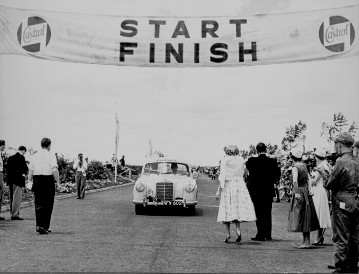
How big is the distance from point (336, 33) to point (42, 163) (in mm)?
6736

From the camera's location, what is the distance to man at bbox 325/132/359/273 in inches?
261

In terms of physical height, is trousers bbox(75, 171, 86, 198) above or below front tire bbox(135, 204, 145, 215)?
above

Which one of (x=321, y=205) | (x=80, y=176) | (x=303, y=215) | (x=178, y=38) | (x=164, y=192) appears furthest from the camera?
(x=80, y=176)

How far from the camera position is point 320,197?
31.8ft

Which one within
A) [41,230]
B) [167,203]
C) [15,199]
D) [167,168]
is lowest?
[41,230]

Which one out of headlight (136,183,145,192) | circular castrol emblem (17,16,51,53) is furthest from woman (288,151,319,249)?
headlight (136,183,145,192)

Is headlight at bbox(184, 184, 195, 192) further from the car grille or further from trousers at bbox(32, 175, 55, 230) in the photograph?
trousers at bbox(32, 175, 55, 230)

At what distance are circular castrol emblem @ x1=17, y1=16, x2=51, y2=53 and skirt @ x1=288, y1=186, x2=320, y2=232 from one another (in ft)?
16.4

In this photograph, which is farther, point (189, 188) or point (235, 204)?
point (189, 188)

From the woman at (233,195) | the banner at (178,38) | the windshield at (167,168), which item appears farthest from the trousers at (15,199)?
the banner at (178,38)

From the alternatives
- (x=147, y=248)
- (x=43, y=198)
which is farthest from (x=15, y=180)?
(x=147, y=248)

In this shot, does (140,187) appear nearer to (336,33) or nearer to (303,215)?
(303,215)

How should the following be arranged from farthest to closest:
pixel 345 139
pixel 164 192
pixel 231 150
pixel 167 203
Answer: pixel 164 192 < pixel 167 203 < pixel 231 150 < pixel 345 139

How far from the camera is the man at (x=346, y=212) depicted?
Answer: 6625 mm
